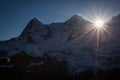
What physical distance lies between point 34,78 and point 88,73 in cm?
3675

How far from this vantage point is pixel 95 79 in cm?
13512

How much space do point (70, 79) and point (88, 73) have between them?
79.7ft

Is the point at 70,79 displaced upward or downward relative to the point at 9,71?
downward

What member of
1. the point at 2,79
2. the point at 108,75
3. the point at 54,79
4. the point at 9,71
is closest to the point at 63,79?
the point at 54,79

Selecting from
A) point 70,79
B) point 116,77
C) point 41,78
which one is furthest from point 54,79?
point 116,77

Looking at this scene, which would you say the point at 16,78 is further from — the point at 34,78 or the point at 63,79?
the point at 63,79

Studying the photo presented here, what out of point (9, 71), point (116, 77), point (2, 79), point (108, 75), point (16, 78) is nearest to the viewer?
point (116, 77)

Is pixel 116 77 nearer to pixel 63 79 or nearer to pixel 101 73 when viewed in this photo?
pixel 101 73

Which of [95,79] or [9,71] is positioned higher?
[9,71]

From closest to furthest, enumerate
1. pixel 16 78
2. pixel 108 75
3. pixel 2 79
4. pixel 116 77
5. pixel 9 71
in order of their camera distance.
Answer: pixel 116 77
pixel 108 75
pixel 2 79
pixel 16 78
pixel 9 71

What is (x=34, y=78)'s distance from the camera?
158375 mm

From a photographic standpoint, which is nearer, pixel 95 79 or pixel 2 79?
pixel 95 79

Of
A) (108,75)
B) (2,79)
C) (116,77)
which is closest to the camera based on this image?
(116,77)

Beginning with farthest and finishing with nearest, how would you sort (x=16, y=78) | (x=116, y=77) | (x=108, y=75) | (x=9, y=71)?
1. (x=9, y=71)
2. (x=16, y=78)
3. (x=108, y=75)
4. (x=116, y=77)
